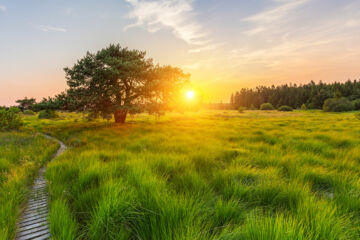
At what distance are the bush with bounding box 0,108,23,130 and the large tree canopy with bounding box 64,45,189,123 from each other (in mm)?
7440

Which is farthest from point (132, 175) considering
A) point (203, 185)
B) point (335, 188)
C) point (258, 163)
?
point (335, 188)

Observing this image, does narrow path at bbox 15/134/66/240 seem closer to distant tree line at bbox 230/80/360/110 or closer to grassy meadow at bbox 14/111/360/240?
grassy meadow at bbox 14/111/360/240

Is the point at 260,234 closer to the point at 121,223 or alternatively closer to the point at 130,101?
the point at 121,223

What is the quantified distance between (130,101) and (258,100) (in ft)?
381

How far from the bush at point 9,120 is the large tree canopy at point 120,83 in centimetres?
744

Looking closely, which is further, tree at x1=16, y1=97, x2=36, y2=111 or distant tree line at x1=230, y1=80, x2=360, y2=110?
distant tree line at x1=230, y1=80, x2=360, y2=110

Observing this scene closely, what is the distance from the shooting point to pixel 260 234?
1.57 m

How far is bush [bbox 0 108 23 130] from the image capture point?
50.0 feet

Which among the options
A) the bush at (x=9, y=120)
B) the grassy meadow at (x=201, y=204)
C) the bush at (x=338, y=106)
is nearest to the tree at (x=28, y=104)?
the bush at (x=9, y=120)

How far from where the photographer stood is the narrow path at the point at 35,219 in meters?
2.21

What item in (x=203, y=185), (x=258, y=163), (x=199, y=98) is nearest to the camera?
(x=203, y=185)

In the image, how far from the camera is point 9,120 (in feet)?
52.2

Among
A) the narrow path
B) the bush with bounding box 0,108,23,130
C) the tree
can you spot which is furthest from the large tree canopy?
the narrow path

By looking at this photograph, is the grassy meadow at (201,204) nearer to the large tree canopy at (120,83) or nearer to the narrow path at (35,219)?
the narrow path at (35,219)
